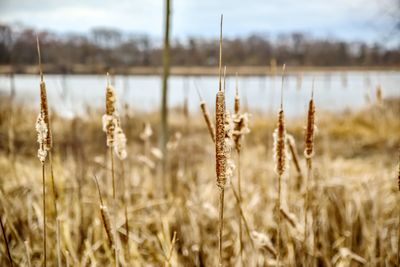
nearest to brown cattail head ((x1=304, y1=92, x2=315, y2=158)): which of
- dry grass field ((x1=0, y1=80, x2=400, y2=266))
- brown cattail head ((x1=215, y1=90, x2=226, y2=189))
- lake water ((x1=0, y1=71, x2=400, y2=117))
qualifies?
lake water ((x1=0, y1=71, x2=400, y2=117))

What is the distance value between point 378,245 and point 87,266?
178 centimetres

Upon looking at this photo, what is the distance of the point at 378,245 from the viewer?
2246mm

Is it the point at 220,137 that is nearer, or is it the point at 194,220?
the point at 220,137

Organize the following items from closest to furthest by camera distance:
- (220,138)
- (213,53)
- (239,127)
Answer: (220,138), (239,127), (213,53)

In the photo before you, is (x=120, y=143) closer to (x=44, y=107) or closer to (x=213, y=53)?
(x=44, y=107)

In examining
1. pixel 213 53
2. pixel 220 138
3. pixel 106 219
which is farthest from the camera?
pixel 213 53

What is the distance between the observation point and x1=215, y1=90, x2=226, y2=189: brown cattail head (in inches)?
30.5

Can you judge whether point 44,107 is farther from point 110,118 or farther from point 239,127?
point 239,127

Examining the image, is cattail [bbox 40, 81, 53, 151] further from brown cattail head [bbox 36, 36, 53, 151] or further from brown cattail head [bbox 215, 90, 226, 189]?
brown cattail head [bbox 215, 90, 226, 189]

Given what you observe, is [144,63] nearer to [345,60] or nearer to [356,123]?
[356,123]

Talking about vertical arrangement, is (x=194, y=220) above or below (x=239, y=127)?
below

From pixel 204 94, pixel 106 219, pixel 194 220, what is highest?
pixel 204 94

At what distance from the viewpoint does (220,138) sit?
786 mm

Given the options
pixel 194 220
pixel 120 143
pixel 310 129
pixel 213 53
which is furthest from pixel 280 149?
pixel 213 53
